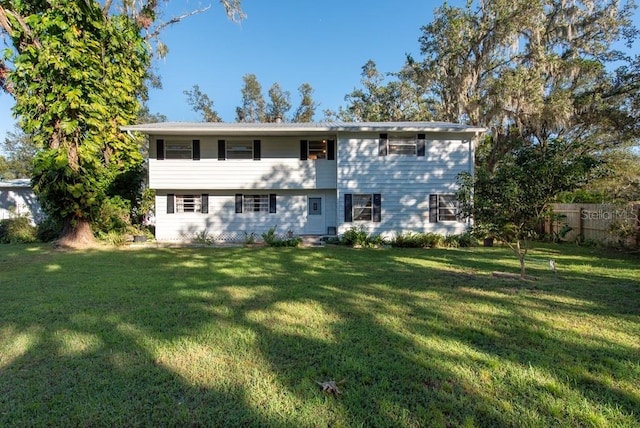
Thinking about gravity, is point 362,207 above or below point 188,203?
below

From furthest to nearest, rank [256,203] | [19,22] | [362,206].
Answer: [256,203], [362,206], [19,22]

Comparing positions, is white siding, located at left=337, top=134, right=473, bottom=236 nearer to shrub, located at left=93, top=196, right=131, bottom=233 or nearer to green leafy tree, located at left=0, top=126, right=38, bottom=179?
shrub, located at left=93, top=196, right=131, bottom=233

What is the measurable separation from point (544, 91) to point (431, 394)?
68.1 feet

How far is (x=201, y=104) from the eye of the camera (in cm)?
3253

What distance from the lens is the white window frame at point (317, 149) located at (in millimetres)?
14922

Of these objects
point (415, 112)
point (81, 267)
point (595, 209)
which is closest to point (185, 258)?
point (81, 267)

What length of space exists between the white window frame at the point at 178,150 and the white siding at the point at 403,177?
21.5 feet

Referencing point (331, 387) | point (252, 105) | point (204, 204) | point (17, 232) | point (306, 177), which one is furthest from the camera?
point (252, 105)

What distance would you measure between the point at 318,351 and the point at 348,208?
1081 cm

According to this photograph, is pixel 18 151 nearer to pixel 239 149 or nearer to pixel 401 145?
pixel 239 149

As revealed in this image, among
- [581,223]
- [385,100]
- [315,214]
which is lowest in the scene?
[581,223]

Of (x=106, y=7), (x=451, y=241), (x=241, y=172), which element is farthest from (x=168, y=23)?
(x=451, y=241)

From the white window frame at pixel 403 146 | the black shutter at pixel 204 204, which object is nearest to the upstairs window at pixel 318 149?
the white window frame at pixel 403 146

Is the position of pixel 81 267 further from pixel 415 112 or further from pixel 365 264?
pixel 415 112
